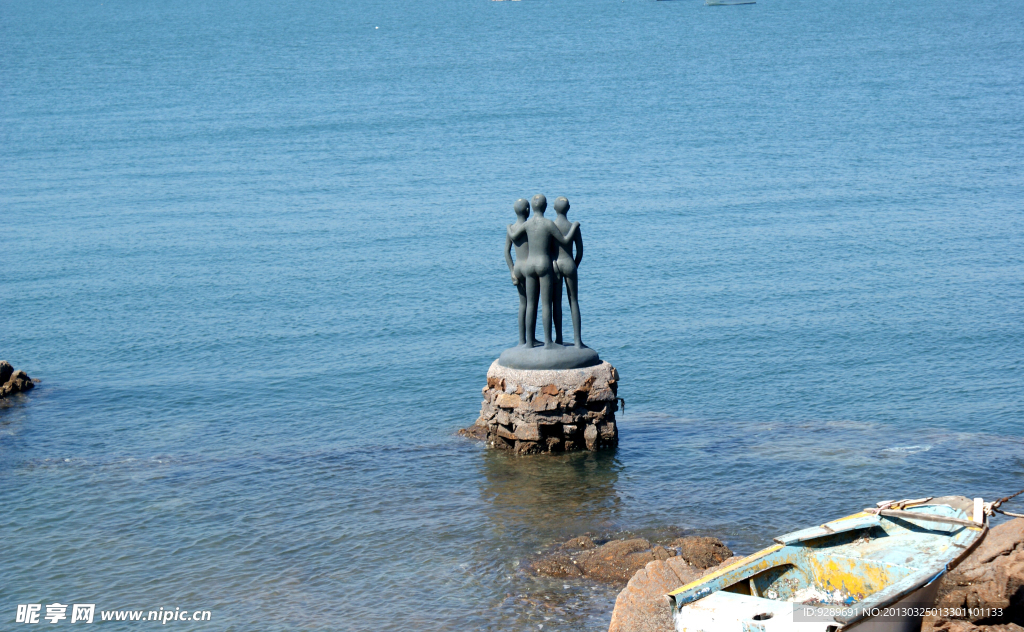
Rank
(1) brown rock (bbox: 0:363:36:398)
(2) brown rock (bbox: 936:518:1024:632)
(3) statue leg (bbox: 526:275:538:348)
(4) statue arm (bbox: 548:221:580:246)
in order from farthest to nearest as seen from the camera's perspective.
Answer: (1) brown rock (bbox: 0:363:36:398) → (3) statue leg (bbox: 526:275:538:348) → (4) statue arm (bbox: 548:221:580:246) → (2) brown rock (bbox: 936:518:1024:632)

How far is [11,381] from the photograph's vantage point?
1113 inches

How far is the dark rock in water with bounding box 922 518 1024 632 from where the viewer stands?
13648mm

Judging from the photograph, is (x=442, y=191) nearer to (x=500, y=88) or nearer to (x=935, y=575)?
(x=500, y=88)

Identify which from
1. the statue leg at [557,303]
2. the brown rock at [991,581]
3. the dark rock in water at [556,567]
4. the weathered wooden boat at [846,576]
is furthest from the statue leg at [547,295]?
the brown rock at [991,581]

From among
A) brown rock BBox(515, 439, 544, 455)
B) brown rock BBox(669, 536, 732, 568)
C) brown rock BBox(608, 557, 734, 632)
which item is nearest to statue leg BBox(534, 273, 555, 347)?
brown rock BBox(515, 439, 544, 455)

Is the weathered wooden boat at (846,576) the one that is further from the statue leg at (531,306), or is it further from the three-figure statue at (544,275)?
the statue leg at (531,306)

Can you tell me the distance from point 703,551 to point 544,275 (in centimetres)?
676

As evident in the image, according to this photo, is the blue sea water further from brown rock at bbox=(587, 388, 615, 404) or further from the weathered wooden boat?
the weathered wooden boat

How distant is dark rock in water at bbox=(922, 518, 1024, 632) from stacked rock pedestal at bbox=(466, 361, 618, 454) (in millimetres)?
A: 8582

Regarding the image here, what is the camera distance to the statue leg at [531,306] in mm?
21875

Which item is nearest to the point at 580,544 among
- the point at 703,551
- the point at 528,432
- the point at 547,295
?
the point at 703,551

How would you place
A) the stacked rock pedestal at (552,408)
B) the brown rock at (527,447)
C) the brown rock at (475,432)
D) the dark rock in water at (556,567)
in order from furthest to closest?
the brown rock at (475,432) → the brown rock at (527,447) → the stacked rock pedestal at (552,408) → the dark rock in water at (556,567)

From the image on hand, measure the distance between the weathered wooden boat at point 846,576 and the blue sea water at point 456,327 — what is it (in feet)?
9.24

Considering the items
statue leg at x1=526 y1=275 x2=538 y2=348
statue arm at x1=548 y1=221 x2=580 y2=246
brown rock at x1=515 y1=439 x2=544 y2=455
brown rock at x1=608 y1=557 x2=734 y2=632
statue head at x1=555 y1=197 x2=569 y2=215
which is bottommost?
brown rock at x1=608 y1=557 x2=734 y2=632
